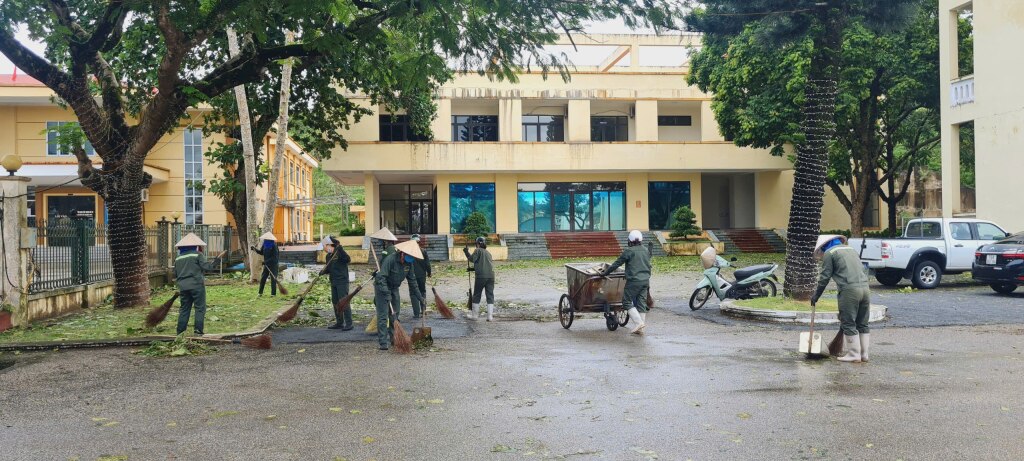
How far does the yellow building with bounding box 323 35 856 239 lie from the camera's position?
38.1 m

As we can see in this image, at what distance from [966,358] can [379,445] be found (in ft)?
25.0

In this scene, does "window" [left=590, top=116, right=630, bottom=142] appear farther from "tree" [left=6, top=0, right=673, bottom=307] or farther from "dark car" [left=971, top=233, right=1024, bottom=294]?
"tree" [left=6, top=0, right=673, bottom=307]

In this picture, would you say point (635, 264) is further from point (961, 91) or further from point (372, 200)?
point (372, 200)

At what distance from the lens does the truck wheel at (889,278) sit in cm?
2020

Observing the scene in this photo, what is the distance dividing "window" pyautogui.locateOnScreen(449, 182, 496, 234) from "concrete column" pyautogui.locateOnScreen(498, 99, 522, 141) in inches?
107

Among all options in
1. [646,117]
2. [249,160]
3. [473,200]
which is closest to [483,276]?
[249,160]

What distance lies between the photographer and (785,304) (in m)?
14.5

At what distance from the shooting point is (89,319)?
13.9 m

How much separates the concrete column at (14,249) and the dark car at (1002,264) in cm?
1918

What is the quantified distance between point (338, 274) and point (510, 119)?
2688 cm

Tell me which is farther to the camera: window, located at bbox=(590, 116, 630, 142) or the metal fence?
window, located at bbox=(590, 116, 630, 142)

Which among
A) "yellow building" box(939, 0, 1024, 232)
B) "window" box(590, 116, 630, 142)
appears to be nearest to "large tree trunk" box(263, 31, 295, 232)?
"yellow building" box(939, 0, 1024, 232)

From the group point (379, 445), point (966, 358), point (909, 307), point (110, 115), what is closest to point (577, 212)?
point (909, 307)

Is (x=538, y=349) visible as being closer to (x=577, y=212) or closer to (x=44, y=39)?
(x=44, y=39)
